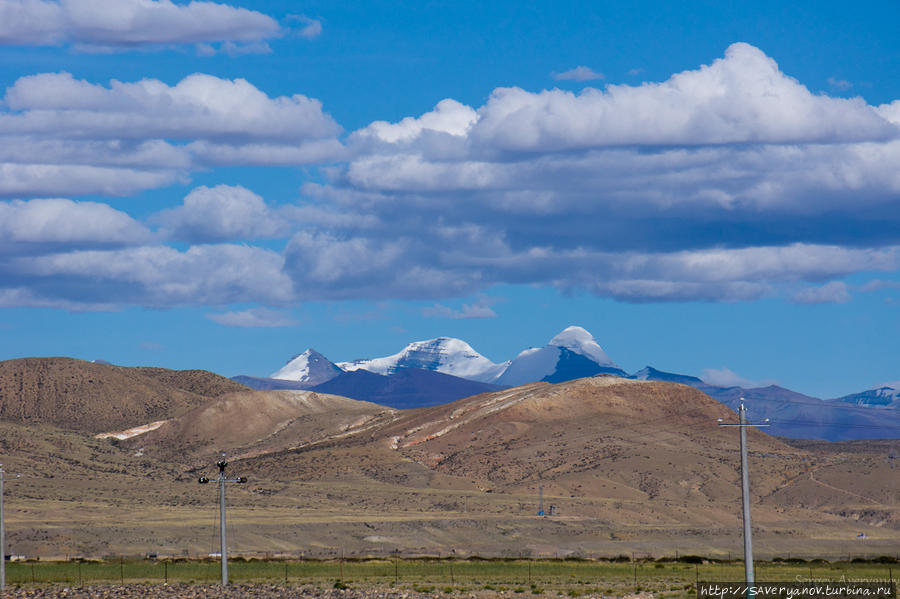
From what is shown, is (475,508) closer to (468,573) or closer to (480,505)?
(480,505)

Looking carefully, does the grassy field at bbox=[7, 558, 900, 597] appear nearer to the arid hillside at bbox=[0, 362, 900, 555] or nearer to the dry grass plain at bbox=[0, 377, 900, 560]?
the dry grass plain at bbox=[0, 377, 900, 560]

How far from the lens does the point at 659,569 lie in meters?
89.3

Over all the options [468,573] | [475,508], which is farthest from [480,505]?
[468,573]

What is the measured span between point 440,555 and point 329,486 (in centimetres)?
6774

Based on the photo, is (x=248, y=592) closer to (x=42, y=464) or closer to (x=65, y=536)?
(x=65, y=536)

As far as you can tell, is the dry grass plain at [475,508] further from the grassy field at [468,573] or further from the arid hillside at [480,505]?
the grassy field at [468,573]

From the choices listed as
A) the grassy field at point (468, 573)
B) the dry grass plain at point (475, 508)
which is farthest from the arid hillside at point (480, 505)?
the grassy field at point (468, 573)

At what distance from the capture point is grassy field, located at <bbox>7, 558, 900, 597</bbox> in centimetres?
7569

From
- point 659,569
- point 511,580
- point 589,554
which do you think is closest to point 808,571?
point 659,569

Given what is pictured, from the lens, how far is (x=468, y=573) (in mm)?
86500

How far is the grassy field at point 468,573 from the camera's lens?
75.7 m

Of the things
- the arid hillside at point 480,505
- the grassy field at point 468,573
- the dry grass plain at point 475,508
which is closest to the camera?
the grassy field at point 468,573

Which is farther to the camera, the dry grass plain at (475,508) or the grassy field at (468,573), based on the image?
the dry grass plain at (475,508)

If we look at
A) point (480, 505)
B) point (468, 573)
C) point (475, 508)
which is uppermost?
point (480, 505)
